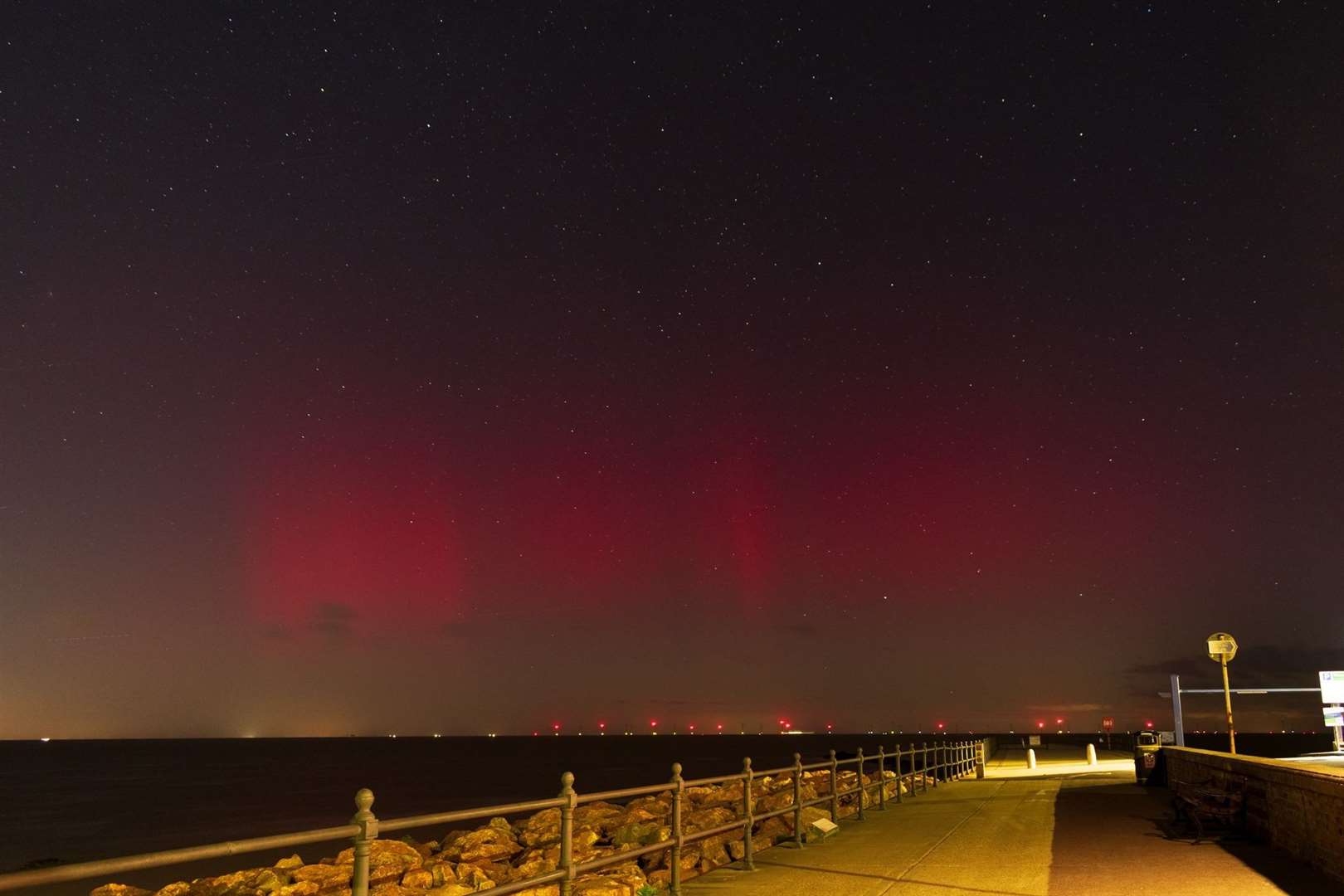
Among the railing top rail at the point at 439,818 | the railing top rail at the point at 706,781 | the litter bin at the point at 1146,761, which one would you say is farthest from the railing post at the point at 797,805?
the litter bin at the point at 1146,761

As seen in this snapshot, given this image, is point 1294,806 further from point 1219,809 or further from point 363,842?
point 363,842

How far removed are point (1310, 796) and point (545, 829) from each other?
700 inches

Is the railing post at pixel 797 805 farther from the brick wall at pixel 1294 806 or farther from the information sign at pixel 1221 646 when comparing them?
the information sign at pixel 1221 646

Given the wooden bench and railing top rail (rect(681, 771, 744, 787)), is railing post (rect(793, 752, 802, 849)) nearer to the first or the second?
railing top rail (rect(681, 771, 744, 787))

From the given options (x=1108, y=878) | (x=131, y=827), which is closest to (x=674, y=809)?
(x=1108, y=878)

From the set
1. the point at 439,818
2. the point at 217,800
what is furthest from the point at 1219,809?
the point at 217,800

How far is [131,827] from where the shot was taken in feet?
198

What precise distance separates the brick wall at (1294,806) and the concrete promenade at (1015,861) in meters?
0.22

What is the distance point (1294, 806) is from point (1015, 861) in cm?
296

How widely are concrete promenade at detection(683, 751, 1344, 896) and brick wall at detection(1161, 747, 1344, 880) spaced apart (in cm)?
22

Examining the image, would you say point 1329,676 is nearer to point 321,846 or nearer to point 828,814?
point 828,814

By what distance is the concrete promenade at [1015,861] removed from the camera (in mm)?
9867

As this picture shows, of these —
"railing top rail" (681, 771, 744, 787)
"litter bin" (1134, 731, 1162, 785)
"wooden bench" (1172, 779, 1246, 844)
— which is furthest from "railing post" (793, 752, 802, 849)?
"litter bin" (1134, 731, 1162, 785)

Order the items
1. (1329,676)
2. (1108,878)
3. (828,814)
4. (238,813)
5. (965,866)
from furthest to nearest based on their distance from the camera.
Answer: (238,813), (1329,676), (828,814), (965,866), (1108,878)
